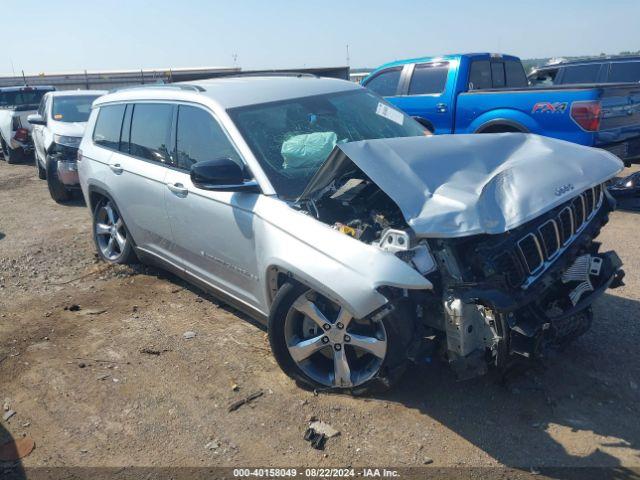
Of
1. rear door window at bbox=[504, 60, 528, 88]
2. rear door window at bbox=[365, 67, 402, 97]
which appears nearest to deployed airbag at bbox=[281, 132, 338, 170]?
rear door window at bbox=[365, 67, 402, 97]

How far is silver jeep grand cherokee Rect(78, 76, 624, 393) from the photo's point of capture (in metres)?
2.86

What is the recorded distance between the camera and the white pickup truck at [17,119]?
1362cm

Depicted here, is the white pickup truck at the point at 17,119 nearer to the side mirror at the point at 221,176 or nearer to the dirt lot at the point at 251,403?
the dirt lot at the point at 251,403

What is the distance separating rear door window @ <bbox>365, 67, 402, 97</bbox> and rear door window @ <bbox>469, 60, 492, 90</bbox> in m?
1.26

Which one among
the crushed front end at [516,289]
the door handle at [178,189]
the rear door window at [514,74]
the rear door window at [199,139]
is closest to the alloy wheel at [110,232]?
the door handle at [178,189]

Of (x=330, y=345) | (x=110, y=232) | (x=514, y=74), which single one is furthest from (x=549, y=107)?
(x=110, y=232)

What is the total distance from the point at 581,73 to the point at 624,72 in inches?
33.0

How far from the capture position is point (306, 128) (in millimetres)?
4090

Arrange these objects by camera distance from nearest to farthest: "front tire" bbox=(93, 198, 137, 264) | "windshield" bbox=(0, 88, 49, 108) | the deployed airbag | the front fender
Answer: the front fender < the deployed airbag < "front tire" bbox=(93, 198, 137, 264) < "windshield" bbox=(0, 88, 49, 108)

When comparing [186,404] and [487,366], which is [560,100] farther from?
[186,404]

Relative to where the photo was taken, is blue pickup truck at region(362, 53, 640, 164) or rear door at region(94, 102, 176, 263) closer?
rear door at region(94, 102, 176, 263)

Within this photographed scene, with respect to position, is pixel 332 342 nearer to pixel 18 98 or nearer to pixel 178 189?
pixel 178 189

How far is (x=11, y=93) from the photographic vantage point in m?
14.5

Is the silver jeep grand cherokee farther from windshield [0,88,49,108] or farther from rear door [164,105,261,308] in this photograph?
windshield [0,88,49,108]
